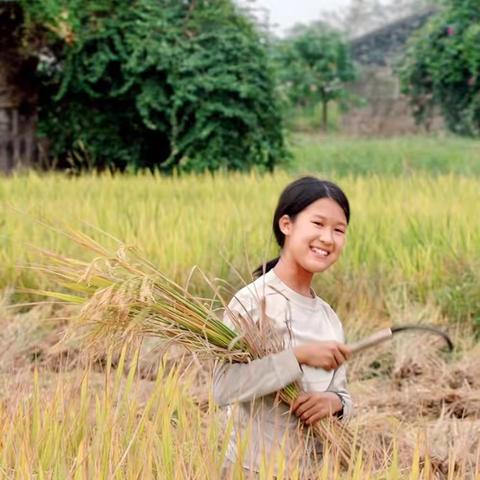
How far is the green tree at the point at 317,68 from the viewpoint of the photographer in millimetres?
26812

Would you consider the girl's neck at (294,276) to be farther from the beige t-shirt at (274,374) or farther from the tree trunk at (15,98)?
the tree trunk at (15,98)

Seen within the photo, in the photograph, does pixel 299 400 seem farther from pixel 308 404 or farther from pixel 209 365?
pixel 209 365

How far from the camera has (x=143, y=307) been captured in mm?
2188

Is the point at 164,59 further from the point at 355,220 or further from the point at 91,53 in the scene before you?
the point at 355,220

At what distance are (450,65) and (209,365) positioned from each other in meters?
15.2

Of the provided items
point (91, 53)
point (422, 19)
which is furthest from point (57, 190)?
point (422, 19)

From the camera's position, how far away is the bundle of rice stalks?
7.08ft

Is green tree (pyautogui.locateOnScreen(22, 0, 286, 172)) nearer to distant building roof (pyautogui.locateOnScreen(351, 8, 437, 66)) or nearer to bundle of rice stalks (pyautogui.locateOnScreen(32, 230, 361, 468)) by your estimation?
bundle of rice stalks (pyautogui.locateOnScreen(32, 230, 361, 468))

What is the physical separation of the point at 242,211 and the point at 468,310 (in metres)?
1.74

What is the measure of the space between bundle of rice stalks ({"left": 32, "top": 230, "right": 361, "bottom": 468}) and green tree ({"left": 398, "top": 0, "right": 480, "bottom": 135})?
14.1 m

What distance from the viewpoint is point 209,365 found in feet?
8.00

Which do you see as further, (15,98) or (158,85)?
(15,98)

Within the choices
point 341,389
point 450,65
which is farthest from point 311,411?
point 450,65

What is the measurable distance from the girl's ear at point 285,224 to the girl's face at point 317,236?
2 centimetres
